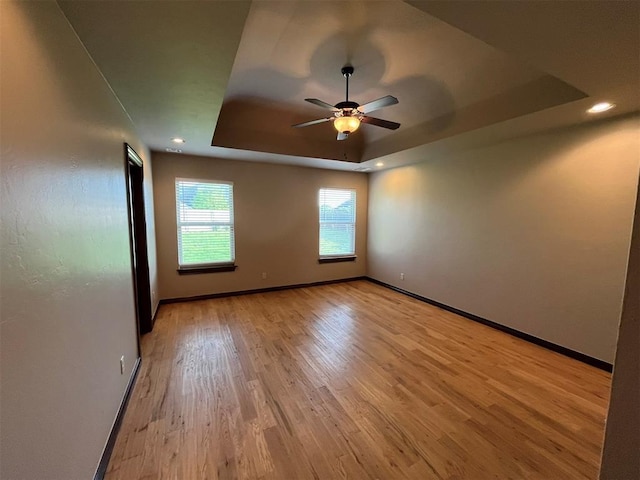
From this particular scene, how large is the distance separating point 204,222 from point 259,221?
903 millimetres

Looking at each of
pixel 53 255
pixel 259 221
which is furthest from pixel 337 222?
pixel 53 255

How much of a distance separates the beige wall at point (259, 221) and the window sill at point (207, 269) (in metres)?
0.08

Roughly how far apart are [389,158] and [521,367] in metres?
A: 3.22

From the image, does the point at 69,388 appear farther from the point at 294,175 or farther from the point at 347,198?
the point at 347,198

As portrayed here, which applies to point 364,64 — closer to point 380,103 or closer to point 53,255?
point 380,103

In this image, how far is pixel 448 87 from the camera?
113 inches

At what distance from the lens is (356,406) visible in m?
2.03

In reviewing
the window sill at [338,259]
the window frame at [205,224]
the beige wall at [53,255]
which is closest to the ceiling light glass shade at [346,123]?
the beige wall at [53,255]

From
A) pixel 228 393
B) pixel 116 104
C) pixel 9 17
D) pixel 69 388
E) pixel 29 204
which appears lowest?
pixel 228 393

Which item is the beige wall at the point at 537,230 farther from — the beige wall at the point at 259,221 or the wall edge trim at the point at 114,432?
the wall edge trim at the point at 114,432

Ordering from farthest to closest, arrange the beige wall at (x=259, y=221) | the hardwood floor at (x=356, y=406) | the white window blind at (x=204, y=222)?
the white window blind at (x=204, y=222), the beige wall at (x=259, y=221), the hardwood floor at (x=356, y=406)

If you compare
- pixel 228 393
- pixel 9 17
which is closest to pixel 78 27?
pixel 9 17

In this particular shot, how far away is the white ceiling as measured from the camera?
1.31 m

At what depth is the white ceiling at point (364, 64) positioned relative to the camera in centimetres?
131
